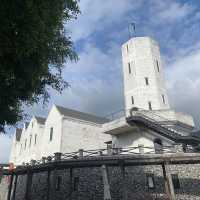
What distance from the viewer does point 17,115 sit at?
484 inches

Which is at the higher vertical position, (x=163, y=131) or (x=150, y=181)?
(x=163, y=131)

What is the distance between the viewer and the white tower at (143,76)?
30570mm

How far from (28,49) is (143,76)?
23.7 metres

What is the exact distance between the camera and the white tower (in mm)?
30570

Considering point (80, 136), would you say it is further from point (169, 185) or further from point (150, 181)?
point (169, 185)

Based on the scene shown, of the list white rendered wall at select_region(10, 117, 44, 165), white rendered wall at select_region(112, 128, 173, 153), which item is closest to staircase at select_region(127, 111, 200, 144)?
white rendered wall at select_region(112, 128, 173, 153)

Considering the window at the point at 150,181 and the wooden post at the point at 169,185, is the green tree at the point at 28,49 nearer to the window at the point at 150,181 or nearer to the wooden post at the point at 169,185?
the wooden post at the point at 169,185

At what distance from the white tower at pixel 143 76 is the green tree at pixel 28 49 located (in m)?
18.7

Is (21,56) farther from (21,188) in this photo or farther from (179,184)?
(21,188)

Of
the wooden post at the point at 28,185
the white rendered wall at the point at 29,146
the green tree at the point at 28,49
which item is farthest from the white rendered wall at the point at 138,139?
the white rendered wall at the point at 29,146

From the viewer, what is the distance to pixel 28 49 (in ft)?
30.8

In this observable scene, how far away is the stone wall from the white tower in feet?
37.2

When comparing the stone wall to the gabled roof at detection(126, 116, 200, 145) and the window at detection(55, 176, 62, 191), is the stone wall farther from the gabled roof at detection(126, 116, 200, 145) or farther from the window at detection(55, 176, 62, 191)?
the gabled roof at detection(126, 116, 200, 145)

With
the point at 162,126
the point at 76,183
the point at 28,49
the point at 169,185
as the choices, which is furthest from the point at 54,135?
Result: the point at 28,49
